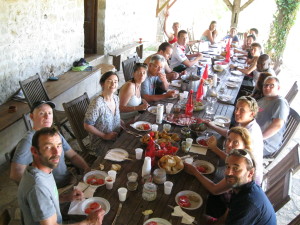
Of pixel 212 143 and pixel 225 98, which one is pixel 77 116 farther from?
pixel 225 98

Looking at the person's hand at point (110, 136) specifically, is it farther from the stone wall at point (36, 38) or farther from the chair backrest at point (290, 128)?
the chair backrest at point (290, 128)

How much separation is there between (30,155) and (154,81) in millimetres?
2717

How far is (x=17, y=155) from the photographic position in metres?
2.60

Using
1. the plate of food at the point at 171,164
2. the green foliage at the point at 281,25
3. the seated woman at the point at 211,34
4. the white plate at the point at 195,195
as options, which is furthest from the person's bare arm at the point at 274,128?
the green foliage at the point at 281,25

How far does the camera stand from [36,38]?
202 inches

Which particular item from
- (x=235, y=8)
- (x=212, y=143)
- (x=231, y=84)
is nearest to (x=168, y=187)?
(x=212, y=143)

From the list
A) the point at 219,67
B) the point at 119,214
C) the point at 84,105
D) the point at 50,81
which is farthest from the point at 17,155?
the point at 219,67

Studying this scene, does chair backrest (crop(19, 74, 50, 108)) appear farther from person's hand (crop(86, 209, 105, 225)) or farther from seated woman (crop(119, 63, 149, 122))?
person's hand (crop(86, 209, 105, 225))

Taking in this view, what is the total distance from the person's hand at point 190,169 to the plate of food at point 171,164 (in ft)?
0.15

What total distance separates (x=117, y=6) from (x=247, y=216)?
7.50 m

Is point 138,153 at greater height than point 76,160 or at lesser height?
greater

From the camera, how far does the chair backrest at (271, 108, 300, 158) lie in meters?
3.96

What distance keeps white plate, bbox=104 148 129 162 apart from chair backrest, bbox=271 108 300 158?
2.19 meters

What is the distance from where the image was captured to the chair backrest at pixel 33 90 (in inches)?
174
